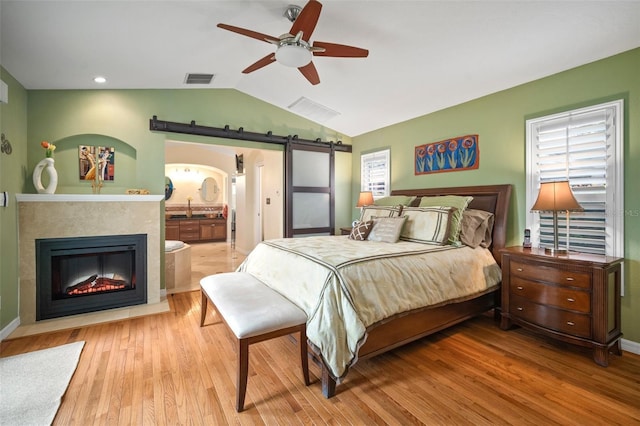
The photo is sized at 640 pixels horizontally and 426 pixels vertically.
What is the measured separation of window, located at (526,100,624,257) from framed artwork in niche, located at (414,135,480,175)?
24.8 inches

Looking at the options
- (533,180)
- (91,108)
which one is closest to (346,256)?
(533,180)

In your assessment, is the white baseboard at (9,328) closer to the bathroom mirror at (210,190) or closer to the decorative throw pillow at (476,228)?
the decorative throw pillow at (476,228)

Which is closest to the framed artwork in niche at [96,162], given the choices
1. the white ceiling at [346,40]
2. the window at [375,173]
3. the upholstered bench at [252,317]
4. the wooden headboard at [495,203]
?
the white ceiling at [346,40]

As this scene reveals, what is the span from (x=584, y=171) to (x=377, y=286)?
2279 mm

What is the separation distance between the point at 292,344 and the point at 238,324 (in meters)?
0.97

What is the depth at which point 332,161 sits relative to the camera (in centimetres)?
532

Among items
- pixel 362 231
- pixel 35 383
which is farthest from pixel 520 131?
pixel 35 383

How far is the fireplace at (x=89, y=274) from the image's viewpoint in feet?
10.1

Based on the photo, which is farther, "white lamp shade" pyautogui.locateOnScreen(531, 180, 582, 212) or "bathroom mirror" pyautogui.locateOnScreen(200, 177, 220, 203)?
"bathroom mirror" pyautogui.locateOnScreen(200, 177, 220, 203)

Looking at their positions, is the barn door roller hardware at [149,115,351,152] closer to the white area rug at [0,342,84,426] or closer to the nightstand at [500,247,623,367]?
the white area rug at [0,342,84,426]

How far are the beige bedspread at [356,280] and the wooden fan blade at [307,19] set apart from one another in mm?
1639

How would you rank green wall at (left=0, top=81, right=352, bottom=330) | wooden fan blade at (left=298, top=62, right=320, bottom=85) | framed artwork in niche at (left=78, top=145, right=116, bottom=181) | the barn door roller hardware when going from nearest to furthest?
wooden fan blade at (left=298, top=62, right=320, bottom=85) < green wall at (left=0, top=81, right=352, bottom=330) < framed artwork in niche at (left=78, top=145, right=116, bottom=181) < the barn door roller hardware

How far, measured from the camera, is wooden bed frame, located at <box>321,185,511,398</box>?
2.11 m

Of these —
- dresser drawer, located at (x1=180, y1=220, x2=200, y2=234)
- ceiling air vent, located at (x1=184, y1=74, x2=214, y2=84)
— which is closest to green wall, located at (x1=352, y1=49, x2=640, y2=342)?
ceiling air vent, located at (x1=184, y1=74, x2=214, y2=84)
